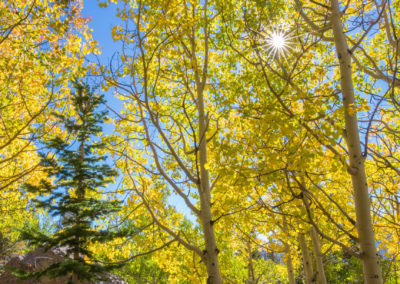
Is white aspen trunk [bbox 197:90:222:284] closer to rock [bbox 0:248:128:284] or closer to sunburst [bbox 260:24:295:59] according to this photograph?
sunburst [bbox 260:24:295:59]

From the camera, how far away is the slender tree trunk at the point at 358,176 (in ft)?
8.51

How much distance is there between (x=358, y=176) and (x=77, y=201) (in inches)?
280

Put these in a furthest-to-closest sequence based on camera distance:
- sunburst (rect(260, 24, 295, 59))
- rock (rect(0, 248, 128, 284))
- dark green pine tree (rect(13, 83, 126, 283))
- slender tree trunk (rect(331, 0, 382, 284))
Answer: rock (rect(0, 248, 128, 284)), dark green pine tree (rect(13, 83, 126, 283)), sunburst (rect(260, 24, 295, 59)), slender tree trunk (rect(331, 0, 382, 284))

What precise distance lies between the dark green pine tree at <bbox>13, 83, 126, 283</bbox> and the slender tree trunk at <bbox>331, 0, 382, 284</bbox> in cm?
535

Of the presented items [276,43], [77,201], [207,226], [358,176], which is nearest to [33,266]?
[77,201]

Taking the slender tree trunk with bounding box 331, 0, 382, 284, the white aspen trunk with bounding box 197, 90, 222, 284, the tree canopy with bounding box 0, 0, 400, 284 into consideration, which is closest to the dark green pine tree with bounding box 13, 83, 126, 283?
the tree canopy with bounding box 0, 0, 400, 284

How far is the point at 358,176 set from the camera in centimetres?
281

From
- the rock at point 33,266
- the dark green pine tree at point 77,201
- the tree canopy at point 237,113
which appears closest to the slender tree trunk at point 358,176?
the tree canopy at point 237,113

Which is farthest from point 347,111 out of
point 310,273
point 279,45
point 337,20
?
point 310,273

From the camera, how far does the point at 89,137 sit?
27.9ft

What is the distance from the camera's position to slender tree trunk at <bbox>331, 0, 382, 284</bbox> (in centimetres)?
259

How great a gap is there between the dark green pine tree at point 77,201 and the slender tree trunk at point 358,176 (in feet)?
17.6

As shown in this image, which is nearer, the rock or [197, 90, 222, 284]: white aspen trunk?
[197, 90, 222, 284]: white aspen trunk

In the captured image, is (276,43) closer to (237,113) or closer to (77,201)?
(237,113)
